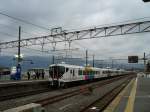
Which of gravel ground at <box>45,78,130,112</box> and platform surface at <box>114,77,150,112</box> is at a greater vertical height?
platform surface at <box>114,77,150,112</box>

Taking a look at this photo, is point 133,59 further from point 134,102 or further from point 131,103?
point 131,103

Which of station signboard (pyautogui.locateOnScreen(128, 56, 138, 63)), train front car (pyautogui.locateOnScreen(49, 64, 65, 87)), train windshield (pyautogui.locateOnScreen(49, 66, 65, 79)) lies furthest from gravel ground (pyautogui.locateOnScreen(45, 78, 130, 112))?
station signboard (pyautogui.locateOnScreen(128, 56, 138, 63))

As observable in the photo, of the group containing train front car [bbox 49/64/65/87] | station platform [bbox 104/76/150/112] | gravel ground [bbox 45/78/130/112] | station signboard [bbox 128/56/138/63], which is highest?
station signboard [bbox 128/56/138/63]

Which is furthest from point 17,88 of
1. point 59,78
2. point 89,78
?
point 89,78

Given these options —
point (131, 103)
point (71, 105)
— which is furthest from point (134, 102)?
point (71, 105)

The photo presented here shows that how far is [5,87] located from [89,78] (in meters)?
24.3

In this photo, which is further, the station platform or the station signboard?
the station signboard

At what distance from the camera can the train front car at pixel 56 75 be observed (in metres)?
31.9

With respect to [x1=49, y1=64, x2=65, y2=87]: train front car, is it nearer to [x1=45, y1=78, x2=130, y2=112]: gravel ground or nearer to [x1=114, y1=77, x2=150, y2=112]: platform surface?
[x1=114, y1=77, x2=150, y2=112]: platform surface

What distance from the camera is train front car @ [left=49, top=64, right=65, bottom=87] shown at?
31922mm

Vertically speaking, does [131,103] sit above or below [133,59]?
below

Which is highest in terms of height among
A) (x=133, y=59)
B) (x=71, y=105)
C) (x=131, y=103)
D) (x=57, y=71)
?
(x=133, y=59)

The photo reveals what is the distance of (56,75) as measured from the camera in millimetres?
32062

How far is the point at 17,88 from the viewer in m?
26.4
